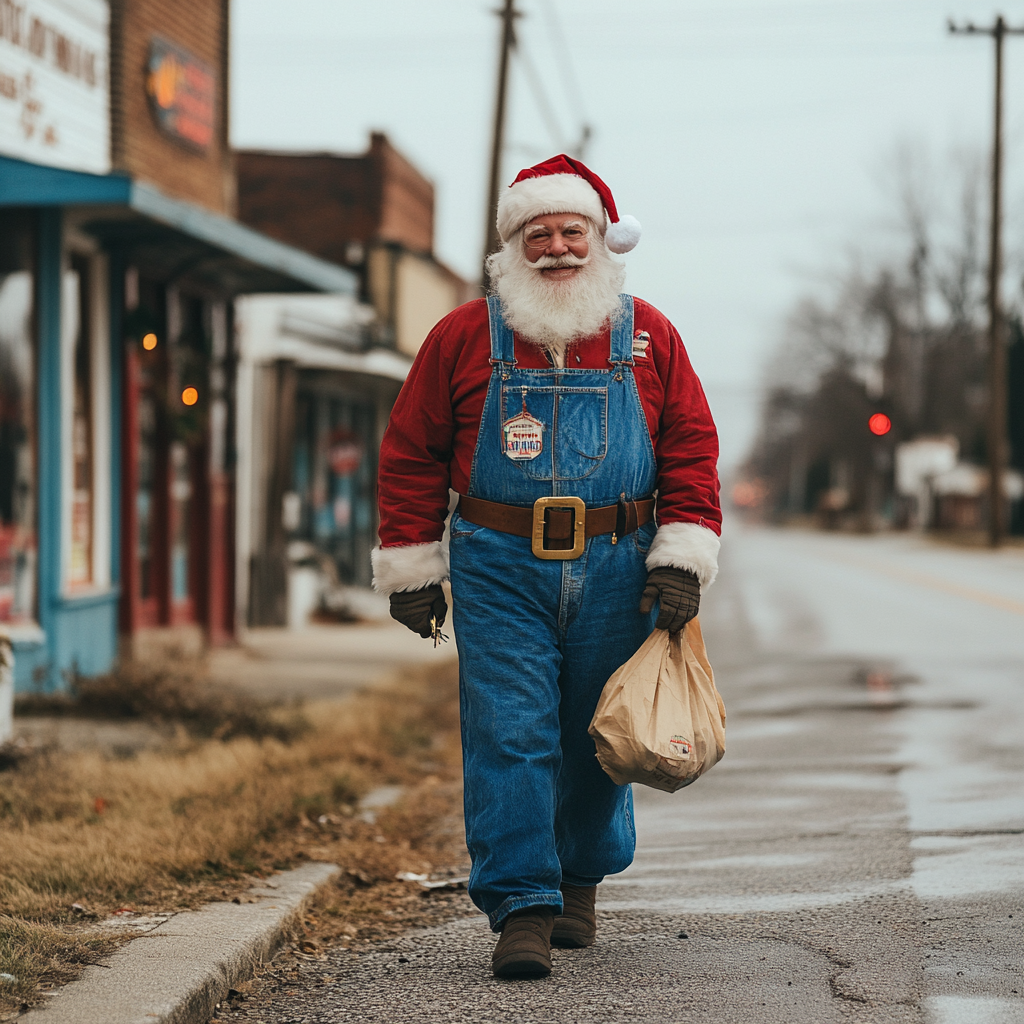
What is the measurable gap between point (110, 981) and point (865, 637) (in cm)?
→ 1166

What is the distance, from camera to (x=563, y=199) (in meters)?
4.36

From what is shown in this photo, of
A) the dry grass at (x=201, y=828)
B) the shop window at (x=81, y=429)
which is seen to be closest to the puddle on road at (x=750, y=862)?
the dry grass at (x=201, y=828)

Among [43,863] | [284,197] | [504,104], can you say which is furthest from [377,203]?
[43,863]

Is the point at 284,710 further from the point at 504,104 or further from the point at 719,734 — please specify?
the point at 504,104

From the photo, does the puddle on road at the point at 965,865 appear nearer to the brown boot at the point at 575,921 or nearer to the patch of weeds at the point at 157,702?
the brown boot at the point at 575,921

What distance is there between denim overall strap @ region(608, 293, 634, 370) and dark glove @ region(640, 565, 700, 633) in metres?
0.57

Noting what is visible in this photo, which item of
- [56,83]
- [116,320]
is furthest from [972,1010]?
[56,83]

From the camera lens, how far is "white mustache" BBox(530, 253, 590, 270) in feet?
14.2

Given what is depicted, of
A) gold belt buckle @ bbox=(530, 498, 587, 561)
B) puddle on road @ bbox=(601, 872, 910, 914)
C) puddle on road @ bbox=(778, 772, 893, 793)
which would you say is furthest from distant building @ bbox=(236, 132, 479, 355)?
gold belt buckle @ bbox=(530, 498, 587, 561)

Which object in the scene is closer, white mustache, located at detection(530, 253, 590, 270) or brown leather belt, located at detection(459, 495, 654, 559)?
brown leather belt, located at detection(459, 495, 654, 559)

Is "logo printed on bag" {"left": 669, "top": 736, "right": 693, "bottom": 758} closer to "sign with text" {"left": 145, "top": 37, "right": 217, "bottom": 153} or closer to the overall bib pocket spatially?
the overall bib pocket

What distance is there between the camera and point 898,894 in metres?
4.74

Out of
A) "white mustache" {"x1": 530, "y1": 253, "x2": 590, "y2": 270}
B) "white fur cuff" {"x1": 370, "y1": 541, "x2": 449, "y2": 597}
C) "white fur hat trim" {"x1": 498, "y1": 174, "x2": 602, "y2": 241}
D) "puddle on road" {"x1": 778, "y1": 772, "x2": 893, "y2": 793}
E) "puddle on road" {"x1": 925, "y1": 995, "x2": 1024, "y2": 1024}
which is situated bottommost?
"puddle on road" {"x1": 778, "y1": 772, "x2": 893, "y2": 793}

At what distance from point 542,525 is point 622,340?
57cm
